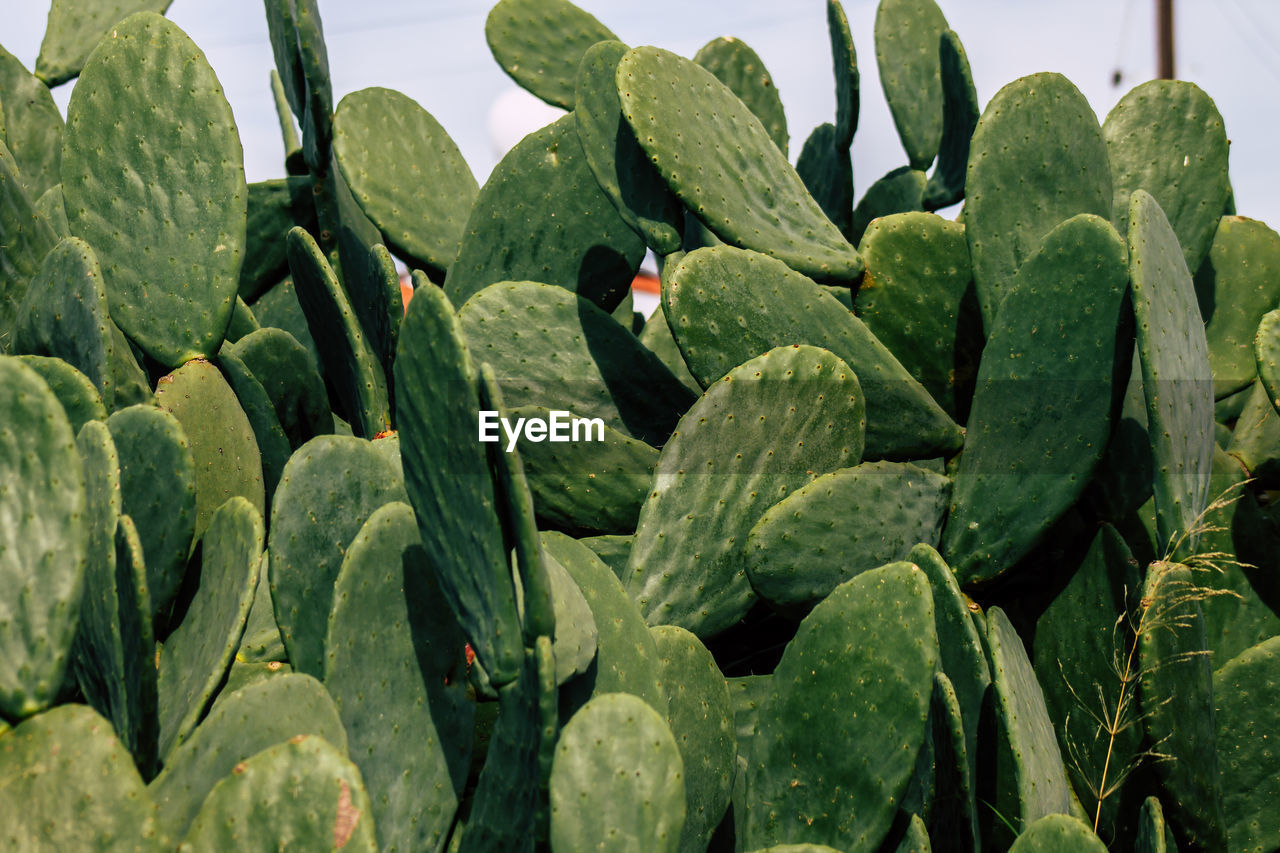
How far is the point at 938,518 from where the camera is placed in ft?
4.82

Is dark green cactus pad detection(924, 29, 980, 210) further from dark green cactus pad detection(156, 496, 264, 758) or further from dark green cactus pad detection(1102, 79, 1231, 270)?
dark green cactus pad detection(156, 496, 264, 758)

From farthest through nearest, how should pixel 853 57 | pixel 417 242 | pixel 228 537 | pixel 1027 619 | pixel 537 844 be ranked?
pixel 853 57
pixel 417 242
pixel 1027 619
pixel 228 537
pixel 537 844

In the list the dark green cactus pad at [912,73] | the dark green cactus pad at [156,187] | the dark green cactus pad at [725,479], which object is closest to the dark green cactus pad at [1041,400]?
the dark green cactus pad at [725,479]

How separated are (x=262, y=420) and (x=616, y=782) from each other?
894mm

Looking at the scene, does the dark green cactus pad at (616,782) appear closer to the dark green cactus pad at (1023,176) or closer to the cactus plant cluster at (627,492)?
the cactus plant cluster at (627,492)

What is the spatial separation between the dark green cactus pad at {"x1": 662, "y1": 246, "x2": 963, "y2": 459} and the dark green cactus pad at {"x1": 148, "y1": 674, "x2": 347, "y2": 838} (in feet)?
2.22

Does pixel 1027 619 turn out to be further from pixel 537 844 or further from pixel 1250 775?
pixel 537 844

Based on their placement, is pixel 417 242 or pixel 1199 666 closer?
pixel 1199 666

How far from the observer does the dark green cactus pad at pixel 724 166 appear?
5.05 feet

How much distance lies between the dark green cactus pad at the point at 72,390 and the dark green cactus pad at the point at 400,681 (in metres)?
0.37

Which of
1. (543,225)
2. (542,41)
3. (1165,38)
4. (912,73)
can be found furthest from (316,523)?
(1165,38)

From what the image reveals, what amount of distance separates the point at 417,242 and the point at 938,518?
97 centimetres

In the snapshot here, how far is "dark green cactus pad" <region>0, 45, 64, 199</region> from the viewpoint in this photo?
6.92 ft

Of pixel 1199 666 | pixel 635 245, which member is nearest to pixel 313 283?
pixel 635 245
